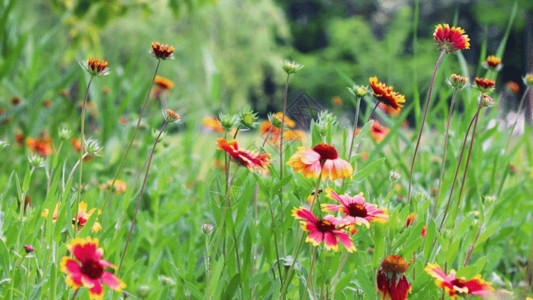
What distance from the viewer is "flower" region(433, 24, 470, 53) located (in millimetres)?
738

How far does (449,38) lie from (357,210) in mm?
284

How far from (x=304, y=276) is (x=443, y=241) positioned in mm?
191

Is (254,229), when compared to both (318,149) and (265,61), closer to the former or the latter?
(318,149)

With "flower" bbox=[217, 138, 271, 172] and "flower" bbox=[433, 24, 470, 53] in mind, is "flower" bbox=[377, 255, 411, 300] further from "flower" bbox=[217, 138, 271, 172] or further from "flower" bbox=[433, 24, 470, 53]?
"flower" bbox=[433, 24, 470, 53]

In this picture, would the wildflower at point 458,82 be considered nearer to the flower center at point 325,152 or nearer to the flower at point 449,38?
the flower at point 449,38

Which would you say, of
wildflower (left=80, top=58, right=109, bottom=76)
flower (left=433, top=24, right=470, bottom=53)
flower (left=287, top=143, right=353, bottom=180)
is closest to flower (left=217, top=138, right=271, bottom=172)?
flower (left=287, top=143, right=353, bottom=180)

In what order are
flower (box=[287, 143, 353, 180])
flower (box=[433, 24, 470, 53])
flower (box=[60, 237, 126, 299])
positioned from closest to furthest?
flower (box=[60, 237, 126, 299])
flower (box=[287, 143, 353, 180])
flower (box=[433, 24, 470, 53])

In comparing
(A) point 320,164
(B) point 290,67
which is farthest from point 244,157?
(B) point 290,67

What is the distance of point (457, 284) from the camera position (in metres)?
0.64

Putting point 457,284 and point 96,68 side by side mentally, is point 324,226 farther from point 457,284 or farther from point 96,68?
point 96,68

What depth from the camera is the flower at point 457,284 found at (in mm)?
598

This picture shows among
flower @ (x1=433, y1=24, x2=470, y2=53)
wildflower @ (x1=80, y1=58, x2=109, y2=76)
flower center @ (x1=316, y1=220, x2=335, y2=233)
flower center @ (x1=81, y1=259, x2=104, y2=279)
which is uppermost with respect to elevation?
flower @ (x1=433, y1=24, x2=470, y2=53)

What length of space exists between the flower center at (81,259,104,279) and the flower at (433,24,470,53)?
52 centimetres

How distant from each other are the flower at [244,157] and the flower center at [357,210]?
4.6 inches
